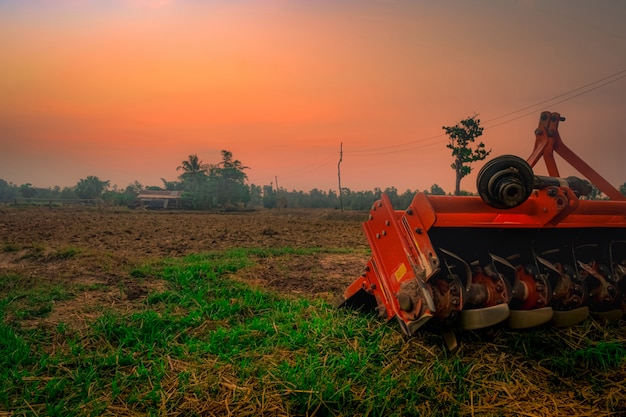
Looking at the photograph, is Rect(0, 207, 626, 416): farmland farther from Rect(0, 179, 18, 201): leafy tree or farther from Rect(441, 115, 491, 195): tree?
Rect(0, 179, 18, 201): leafy tree

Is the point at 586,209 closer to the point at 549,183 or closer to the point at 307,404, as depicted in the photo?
the point at 549,183

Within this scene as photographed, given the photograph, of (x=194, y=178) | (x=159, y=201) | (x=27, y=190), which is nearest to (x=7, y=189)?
(x=27, y=190)

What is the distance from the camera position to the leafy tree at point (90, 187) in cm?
6497

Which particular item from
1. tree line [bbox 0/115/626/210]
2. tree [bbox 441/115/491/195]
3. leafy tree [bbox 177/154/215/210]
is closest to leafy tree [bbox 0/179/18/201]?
tree line [bbox 0/115/626/210]

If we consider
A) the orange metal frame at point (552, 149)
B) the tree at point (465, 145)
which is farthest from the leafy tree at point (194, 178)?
the orange metal frame at point (552, 149)

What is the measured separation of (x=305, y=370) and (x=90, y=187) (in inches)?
3086

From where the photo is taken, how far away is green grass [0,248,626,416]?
2715 mm

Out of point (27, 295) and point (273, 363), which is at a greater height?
point (27, 295)

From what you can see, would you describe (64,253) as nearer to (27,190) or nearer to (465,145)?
(465,145)

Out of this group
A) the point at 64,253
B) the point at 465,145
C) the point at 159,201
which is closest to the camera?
the point at 64,253

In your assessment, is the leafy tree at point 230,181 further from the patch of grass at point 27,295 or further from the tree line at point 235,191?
the patch of grass at point 27,295

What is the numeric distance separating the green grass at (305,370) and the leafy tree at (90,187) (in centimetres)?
6619

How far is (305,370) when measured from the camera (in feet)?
10.1

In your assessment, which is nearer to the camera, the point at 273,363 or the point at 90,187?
the point at 273,363
